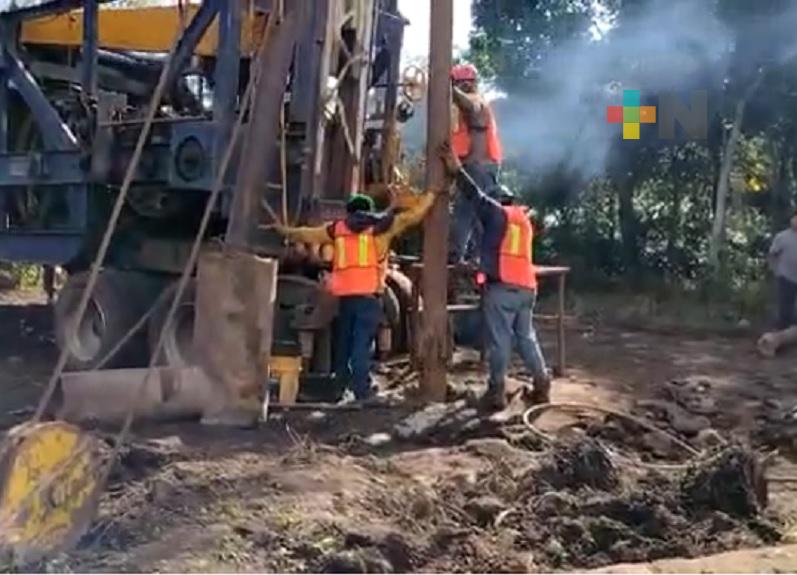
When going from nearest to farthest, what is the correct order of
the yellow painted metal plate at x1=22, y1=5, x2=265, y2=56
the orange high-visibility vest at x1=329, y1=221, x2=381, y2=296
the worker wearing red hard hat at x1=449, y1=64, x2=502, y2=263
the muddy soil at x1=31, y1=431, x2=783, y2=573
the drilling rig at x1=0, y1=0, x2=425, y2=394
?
1. the muddy soil at x1=31, y1=431, x2=783, y2=573
2. the orange high-visibility vest at x1=329, y1=221, x2=381, y2=296
3. the drilling rig at x1=0, y1=0, x2=425, y2=394
4. the worker wearing red hard hat at x1=449, y1=64, x2=502, y2=263
5. the yellow painted metal plate at x1=22, y1=5, x2=265, y2=56

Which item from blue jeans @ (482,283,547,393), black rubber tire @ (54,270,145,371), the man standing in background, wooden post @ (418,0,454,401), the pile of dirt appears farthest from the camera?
the man standing in background

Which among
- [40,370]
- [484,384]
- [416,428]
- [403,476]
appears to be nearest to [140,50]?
[40,370]

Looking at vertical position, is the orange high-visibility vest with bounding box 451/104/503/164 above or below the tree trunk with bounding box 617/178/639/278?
above

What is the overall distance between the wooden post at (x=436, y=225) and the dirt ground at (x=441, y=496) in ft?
1.16

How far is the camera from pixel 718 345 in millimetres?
14336

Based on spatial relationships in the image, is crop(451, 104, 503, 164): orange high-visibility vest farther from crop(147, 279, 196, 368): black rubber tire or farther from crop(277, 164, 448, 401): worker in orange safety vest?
crop(147, 279, 196, 368): black rubber tire

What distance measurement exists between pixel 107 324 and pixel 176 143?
149 centimetres

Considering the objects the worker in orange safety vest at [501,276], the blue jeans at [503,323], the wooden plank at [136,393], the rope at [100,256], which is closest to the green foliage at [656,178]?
the blue jeans at [503,323]

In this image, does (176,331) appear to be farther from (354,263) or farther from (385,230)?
(385,230)

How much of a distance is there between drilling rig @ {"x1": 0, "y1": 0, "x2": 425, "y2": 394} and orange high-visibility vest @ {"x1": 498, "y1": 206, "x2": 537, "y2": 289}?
131 centimetres

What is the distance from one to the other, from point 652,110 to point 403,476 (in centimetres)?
1337

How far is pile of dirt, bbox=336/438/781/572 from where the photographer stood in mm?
5773

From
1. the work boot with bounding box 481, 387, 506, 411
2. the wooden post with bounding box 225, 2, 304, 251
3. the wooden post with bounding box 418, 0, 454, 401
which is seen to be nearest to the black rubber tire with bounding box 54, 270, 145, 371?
the wooden post with bounding box 225, 2, 304, 251

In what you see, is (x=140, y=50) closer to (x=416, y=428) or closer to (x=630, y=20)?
(x=416, y=428)
